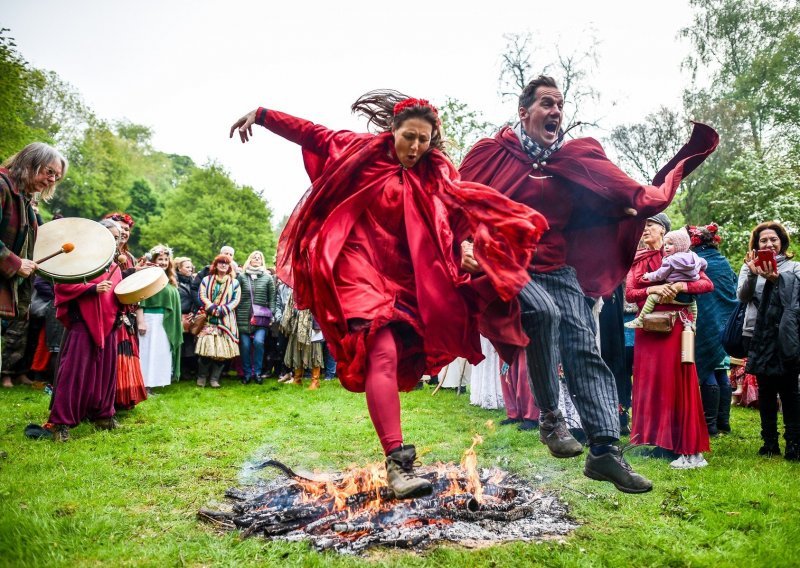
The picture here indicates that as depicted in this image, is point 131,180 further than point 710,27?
Yes

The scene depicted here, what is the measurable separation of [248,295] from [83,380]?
16.0ft

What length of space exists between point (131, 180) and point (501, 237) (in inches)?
1959

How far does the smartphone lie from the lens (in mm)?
5805

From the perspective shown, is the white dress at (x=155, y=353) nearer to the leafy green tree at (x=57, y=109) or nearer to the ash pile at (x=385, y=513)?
the ash pile at (x=385, y=513)

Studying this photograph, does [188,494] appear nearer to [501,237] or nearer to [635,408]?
[501,237]

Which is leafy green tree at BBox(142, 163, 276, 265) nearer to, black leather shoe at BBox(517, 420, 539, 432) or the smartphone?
black leather shoe at BBox(517, 420, 539, 432)

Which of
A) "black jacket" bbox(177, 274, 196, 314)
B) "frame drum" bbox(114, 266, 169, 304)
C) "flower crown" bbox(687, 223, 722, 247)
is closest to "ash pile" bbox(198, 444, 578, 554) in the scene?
"frame drum" bbox(114, 266, 169, 304)

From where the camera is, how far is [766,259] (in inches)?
229

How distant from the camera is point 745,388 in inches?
373

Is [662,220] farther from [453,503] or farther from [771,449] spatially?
[453,503]

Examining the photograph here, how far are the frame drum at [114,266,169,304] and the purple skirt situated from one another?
473 mm

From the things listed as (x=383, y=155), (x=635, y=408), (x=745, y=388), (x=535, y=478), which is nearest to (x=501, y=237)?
(x=383, y=155)

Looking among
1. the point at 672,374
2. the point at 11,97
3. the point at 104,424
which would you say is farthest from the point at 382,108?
the point at 11,97

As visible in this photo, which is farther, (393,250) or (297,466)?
(297,466)
